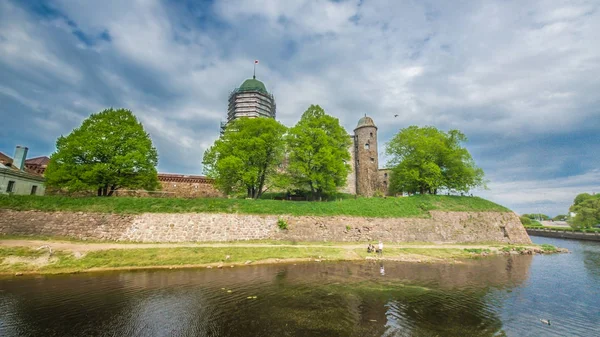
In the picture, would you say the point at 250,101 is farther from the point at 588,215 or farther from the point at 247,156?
the point at 588,215

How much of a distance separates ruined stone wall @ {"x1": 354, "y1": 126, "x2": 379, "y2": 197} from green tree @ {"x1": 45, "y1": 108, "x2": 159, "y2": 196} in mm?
30649

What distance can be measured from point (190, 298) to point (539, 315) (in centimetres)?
1451

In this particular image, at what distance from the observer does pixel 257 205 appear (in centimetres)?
2677

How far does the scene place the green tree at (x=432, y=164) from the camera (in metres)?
36.8

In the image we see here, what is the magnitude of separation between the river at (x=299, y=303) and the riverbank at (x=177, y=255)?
4.77ft

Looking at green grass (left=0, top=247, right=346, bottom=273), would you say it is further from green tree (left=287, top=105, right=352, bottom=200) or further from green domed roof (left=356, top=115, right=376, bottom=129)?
green domed roof (left=356, top=115, right=376, bottom=129)

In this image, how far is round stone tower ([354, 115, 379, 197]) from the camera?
42.0 meters

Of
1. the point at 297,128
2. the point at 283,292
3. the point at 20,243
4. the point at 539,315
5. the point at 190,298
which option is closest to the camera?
the point at 539,315

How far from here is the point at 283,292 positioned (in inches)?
468

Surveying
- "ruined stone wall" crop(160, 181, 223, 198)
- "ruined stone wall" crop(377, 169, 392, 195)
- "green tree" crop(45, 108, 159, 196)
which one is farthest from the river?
"ruined stone wall" crop(377, 169, 392, 195)

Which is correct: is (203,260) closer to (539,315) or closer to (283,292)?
(283,292)

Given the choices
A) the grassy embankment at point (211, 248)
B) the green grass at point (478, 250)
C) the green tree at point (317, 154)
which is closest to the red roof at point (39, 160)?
the grassy embankment at point (211, 248)

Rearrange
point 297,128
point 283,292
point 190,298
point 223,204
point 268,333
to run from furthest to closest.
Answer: point 297,128 < point 223,204 < point 283,292 < point 190,298 < point 268,333

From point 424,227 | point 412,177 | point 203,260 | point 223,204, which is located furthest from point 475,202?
point 203,260
